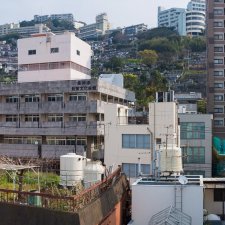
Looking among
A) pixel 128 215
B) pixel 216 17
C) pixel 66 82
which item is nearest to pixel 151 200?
pixel 128 215

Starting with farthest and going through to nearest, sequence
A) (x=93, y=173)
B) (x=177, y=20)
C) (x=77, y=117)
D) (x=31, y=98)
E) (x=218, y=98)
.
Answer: (x=177, y=20), (x=218, y=98), (x=31, y=98), (x=77, y=117), (x=93, y=173)

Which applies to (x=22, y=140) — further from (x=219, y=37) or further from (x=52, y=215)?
(x=219, y=37)

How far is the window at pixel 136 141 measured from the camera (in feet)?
110

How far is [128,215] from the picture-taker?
23.1m

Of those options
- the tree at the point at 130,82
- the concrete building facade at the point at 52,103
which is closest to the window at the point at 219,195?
the concrete building facade at the point at 52,103

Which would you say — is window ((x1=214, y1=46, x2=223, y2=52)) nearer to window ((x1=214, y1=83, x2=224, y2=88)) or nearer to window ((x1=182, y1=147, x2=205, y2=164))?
window ((x1=214, y1=83, x2=224, y2=88))

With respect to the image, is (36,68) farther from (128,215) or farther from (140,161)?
(128,215)

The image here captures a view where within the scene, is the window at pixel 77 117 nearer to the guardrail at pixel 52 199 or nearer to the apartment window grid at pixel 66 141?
the apartment window grid at pixel 66 141

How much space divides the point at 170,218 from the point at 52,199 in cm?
601

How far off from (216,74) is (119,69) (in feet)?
167

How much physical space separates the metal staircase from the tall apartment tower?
44149 mm

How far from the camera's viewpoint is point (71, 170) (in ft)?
75.6

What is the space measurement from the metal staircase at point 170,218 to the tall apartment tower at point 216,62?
44.1 metres

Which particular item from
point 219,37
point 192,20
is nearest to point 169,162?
point 219,37
